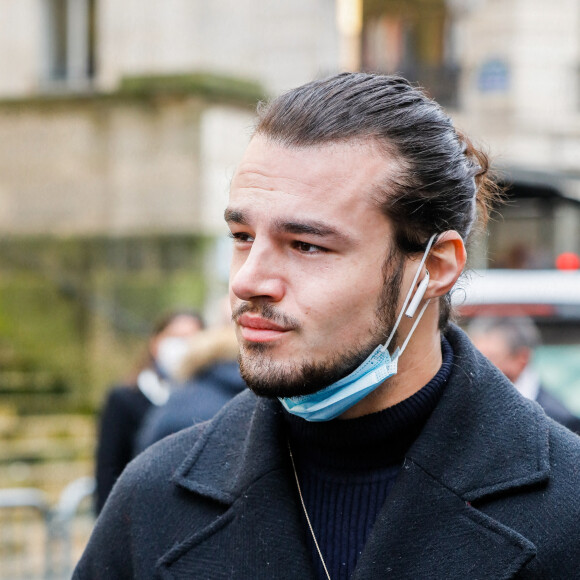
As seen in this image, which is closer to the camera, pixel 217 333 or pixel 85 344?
pixel 217 333

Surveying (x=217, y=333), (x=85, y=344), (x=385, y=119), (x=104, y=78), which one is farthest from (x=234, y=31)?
(x=385, y=119)

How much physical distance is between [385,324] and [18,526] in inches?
236

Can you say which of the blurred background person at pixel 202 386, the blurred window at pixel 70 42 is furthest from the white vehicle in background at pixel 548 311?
the blurred window at pixel 70 42

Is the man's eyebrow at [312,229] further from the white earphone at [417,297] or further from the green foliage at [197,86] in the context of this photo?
the green foliage at [197,86]

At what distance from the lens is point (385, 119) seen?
2.49 meters

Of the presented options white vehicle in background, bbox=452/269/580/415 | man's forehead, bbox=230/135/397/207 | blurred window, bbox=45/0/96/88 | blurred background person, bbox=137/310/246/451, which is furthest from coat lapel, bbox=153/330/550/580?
blurred window, bbox=45/0/96/88

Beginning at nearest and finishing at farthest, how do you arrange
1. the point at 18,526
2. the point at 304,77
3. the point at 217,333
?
the point at 217,333, the point at 18,526, the point at 304,77

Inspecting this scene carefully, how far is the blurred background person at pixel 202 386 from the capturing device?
479 cm

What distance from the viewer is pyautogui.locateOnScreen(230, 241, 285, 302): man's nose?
2.39m

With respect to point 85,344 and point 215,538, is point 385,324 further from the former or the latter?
point 85,344

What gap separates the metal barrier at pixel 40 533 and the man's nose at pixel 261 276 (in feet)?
18.4

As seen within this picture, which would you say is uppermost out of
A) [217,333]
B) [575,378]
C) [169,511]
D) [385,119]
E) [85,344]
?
[385,119]

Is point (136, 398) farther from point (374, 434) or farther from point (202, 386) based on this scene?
point (374, 434)

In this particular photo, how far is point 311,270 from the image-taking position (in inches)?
94.3
